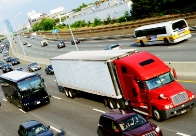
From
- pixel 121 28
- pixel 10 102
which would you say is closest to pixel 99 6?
pixel 121 28

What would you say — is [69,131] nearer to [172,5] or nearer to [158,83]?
[158,83]

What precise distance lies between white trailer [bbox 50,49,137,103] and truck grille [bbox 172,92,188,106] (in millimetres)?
4118

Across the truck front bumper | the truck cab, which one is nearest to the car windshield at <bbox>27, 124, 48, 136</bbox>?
the truck cab

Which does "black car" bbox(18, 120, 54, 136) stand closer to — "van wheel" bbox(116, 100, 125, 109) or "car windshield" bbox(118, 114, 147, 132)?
"van wheel" bbox(116, 100, 125, 109)

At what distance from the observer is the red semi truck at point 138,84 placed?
1464cm

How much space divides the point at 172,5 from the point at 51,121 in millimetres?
47028

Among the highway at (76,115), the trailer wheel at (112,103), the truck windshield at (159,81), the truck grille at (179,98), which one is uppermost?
the truck windshield at (159,81)

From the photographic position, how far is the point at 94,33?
80562 mm

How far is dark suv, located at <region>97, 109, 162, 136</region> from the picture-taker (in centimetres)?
1214

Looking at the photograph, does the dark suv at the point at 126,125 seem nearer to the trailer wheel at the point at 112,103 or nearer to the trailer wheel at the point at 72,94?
the trailer wheel at the point at 112,103

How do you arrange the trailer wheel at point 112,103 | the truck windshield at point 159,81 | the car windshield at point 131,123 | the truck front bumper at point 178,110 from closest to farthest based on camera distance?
1. the car windshield at point 131,123
2. the truck front bumper at point 178,110
3. the truck windshield at point 159,81
4. the trailer wheel at point 112,103

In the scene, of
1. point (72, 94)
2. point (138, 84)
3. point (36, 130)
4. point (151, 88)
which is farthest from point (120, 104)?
point (72, 94)

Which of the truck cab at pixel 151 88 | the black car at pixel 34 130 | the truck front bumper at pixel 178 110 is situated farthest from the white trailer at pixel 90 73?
the black car at pixel 34 130

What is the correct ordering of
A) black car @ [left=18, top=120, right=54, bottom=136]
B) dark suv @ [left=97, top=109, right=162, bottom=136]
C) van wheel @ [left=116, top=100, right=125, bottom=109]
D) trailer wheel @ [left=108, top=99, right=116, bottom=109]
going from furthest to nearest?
trailer wheel @ [left=108, top=99, right=116, bottom=109], van wheel @ [left=116, top=100, right=125, bottom=109], black car @ [left=18, top=120, right=54, bottom=136], dark suv @ [left=97, top=109, right=162, bottom=136]
